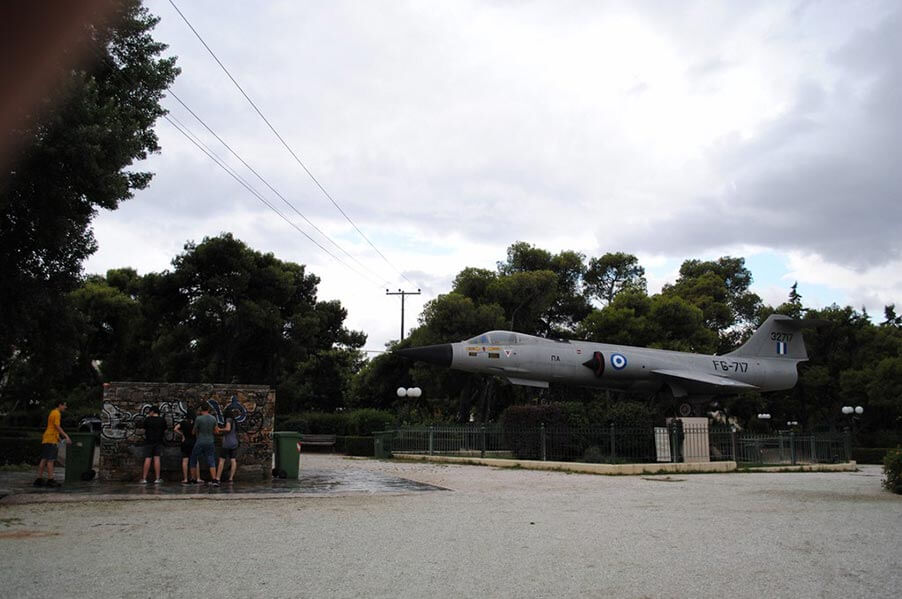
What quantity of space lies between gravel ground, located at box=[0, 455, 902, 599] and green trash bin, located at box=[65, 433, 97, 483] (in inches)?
149

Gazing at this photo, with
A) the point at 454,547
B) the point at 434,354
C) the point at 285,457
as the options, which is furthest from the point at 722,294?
the point at 454,547

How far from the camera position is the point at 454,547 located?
24.0 ft

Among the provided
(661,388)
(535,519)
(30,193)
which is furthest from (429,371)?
(535,519)

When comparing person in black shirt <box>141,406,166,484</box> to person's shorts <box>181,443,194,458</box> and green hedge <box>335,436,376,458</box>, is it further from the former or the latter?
green hedge <box>335,436,376,458</box>

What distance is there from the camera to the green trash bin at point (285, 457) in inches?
617

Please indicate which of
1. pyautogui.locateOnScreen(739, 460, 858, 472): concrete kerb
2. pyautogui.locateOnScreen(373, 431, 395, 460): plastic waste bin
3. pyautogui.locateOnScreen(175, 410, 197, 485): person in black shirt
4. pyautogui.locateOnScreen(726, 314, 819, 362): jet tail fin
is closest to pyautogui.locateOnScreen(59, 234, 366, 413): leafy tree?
pyautogui.locateOnScreen(373, 431, 395, 460): plastic waste bin

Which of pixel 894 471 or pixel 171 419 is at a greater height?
pixel 171 419

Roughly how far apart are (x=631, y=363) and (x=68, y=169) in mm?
18436

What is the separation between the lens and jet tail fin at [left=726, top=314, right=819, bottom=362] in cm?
2773

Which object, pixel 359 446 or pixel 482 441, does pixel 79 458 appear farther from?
pixel 359 446

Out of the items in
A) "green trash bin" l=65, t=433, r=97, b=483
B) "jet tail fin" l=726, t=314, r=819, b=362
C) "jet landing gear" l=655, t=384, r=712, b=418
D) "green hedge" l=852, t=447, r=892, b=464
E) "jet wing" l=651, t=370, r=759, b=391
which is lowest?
"green hedge" l=852, t=447, r=892, b=464

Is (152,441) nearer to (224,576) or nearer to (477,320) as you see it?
(224,576)

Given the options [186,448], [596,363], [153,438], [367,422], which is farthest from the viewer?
[367,422]

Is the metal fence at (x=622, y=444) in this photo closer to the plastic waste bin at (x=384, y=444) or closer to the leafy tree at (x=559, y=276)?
the plastic waste bin at (x=384, y=444)
